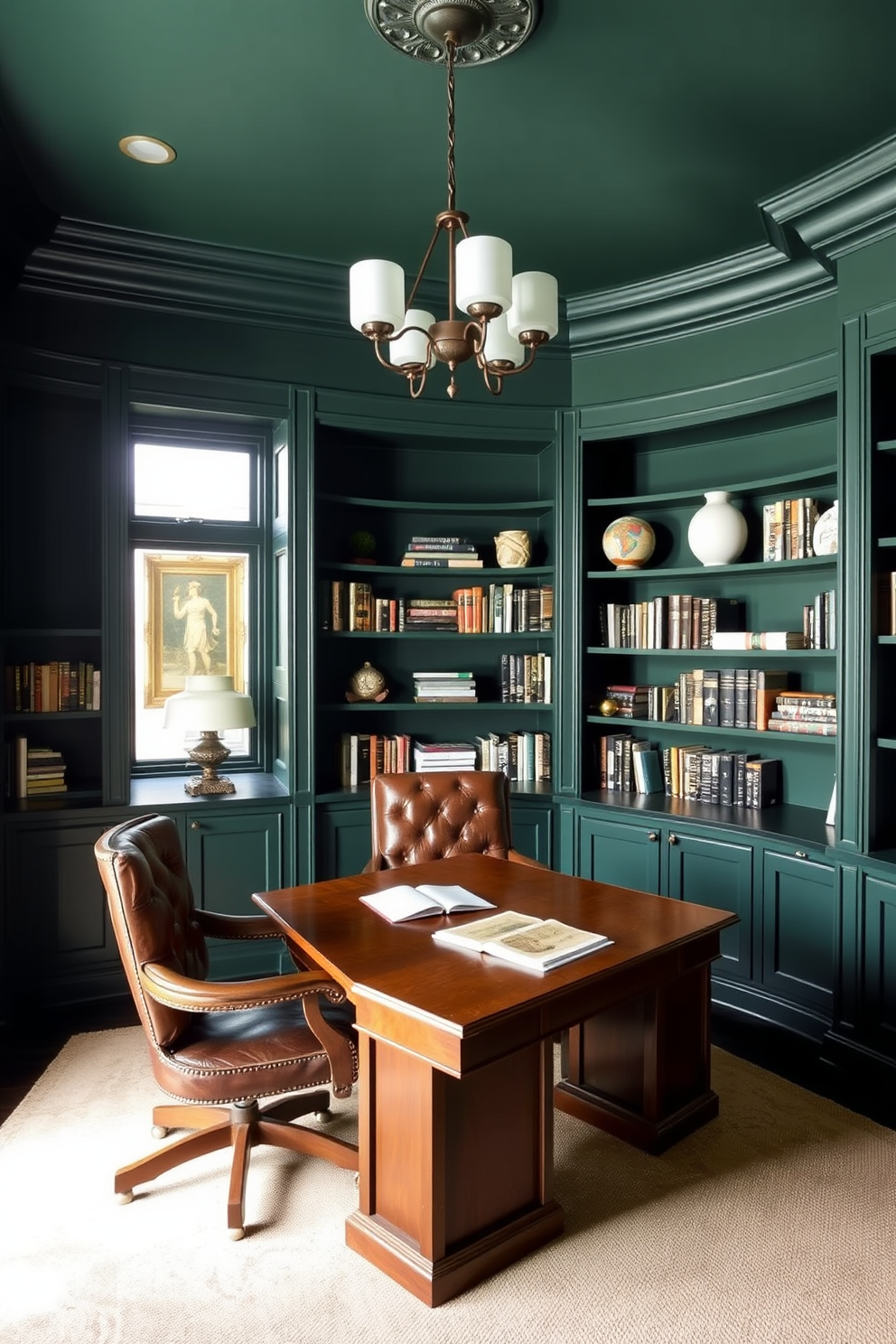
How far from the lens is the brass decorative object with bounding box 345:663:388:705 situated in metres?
4.24

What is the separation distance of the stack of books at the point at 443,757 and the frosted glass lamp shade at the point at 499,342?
7.32 feet

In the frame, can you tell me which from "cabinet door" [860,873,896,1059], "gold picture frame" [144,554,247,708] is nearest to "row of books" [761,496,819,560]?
"cabinet door" [860,873,896,1059]

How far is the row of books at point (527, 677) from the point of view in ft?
14.5

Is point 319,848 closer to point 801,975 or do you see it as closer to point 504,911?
point 504,911

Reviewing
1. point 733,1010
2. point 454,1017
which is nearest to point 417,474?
point 733,1010

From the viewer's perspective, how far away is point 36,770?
370 centimetres

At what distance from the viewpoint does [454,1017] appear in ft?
6.07

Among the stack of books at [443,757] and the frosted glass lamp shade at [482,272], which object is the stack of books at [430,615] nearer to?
the stack of books at [443,757]

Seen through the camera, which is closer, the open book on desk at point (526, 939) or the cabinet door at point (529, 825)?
the open book on desk at point (526, 939)

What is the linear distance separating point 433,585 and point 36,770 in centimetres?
203

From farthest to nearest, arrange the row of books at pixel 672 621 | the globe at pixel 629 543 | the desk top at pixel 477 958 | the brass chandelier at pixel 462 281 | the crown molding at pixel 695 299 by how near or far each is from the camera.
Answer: the globe at pixel 629 543, the row of books at pixel 672 621, the crown molding at pixel 695 299, the brass chandelier at pixel 462 281, the desk top at pixel 477 958

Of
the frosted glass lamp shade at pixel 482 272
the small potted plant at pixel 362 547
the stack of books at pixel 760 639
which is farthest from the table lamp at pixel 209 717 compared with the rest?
the frosted glass lamp shade at pixel 482 272

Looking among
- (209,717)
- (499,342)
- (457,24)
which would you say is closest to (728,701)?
(499,342)

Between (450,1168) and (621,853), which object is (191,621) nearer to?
(621,853)
